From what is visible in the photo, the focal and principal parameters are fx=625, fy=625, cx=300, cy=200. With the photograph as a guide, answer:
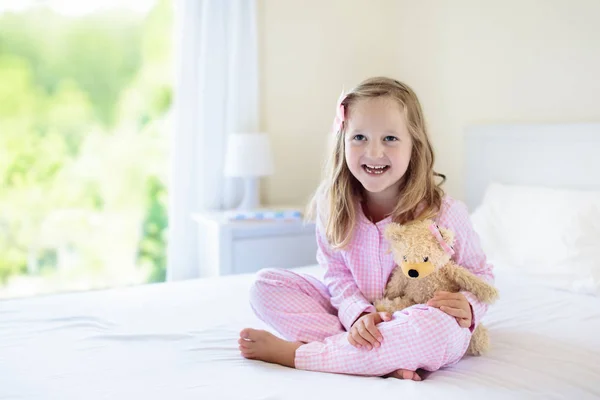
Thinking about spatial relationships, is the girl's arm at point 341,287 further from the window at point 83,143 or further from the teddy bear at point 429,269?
the window at point 83,143

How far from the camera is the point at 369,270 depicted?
1.44 meters

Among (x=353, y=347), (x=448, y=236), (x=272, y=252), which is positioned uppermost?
(x=448, y=236)

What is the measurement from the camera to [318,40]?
3.12m

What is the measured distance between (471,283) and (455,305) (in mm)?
84

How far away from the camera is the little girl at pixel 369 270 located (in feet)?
3.97

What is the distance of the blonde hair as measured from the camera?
1.40m

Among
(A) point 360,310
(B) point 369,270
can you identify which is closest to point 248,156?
(B) point 369,270

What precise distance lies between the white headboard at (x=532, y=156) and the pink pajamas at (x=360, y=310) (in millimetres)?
934

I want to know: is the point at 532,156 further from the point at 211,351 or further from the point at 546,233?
the point at 211,351

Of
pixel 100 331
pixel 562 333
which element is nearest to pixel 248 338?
pixel 100 331

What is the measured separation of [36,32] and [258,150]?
1.10m

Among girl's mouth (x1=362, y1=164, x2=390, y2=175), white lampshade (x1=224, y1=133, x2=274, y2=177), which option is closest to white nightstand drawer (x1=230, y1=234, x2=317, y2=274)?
white lampshade (x1=224, y1=133, x2=274, y2=177)

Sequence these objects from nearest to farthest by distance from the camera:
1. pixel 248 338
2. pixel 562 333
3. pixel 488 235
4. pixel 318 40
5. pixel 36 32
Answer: pixel 248 338, pixel 562 333, pixel 488 235, pixel 36 32, pixel 318 40

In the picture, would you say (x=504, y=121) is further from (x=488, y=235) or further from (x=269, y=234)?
(x=269, y=234)
